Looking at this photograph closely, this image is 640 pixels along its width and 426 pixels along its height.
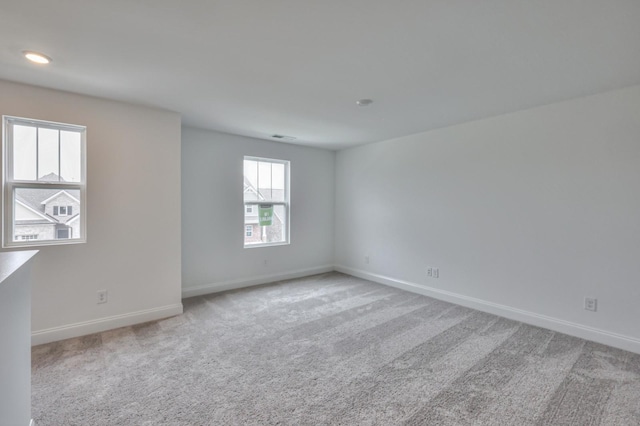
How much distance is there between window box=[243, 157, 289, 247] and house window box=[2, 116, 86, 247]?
214cm

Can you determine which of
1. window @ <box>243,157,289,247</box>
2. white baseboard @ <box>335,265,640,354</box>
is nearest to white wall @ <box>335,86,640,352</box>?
white baseboard @ <box>335,265,640,354</box>

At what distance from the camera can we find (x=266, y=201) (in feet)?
16.3

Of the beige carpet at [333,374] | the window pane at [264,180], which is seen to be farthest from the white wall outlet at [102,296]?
the window pane at [264,180]

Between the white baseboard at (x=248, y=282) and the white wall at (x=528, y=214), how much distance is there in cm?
125

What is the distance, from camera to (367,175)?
5.11m

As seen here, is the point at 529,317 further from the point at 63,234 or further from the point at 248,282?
the point at 63,234

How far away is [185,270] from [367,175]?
321 centimetres

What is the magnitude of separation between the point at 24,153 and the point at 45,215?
59 centimetres

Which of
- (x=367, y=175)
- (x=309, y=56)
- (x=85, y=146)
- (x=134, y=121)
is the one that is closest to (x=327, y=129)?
(x=367, y=175)

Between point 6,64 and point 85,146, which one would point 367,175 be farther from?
point 6,64

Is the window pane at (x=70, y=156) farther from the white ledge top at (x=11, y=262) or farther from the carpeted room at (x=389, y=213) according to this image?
the white ledge top at (x=11, y=262)

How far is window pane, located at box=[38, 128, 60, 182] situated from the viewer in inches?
111

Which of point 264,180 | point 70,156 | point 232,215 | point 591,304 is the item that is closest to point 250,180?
point 264,180

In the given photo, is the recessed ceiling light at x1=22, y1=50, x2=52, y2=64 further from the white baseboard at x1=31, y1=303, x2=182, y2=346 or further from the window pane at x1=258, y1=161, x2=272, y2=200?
the window pane at x1=258, y1=161, x2=272, y2=200
